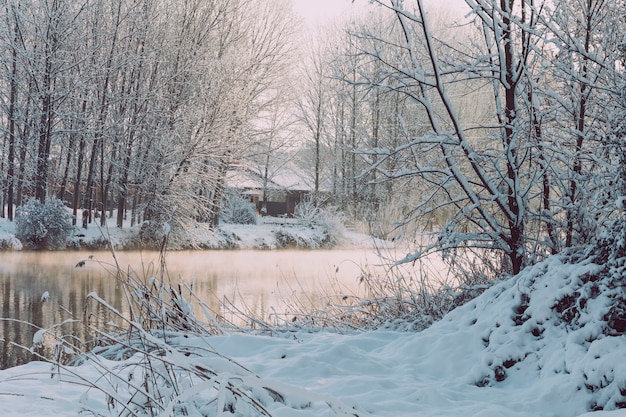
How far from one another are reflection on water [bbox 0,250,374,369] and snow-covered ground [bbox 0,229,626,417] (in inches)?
121

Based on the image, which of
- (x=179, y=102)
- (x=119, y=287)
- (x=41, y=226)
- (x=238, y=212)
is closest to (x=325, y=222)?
(x=238, y=212)

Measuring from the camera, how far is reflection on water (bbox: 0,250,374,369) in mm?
8922

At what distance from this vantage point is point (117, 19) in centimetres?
2020

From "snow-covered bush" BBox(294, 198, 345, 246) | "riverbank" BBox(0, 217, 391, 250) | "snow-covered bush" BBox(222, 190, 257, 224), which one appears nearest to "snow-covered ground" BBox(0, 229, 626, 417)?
"riverbank" BBox(0, 217, 391, 250)

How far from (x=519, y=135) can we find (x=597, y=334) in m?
2.38

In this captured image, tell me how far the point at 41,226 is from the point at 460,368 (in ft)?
50.5

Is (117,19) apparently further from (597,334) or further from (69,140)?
(597,334)

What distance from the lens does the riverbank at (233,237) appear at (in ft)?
57.9

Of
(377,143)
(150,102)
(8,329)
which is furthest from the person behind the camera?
(377,143)

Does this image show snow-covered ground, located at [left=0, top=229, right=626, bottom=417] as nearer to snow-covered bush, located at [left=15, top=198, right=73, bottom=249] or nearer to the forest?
the forest

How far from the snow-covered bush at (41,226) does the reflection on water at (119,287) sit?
52cm

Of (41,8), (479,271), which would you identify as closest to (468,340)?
(479,271)

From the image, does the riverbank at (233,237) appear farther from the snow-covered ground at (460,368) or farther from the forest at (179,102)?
the snow-covered ground at (460,368)

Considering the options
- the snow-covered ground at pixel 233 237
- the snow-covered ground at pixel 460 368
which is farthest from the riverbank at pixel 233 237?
the snow-covered ground at pixel 460 368
